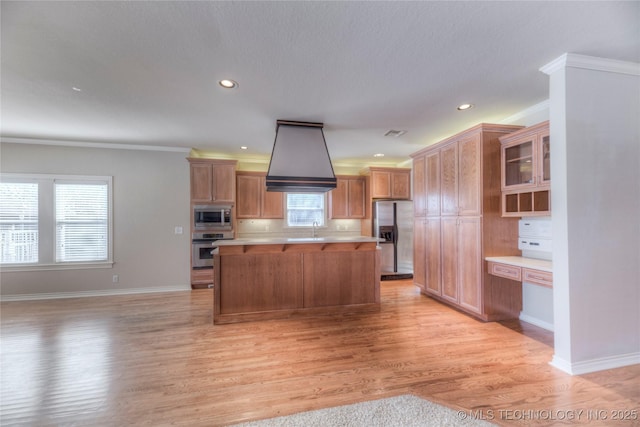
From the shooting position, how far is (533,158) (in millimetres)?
2865

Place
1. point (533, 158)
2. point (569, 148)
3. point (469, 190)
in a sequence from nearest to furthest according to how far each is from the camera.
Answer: point (569, 148) → point (533, 158) → point (469, 190)

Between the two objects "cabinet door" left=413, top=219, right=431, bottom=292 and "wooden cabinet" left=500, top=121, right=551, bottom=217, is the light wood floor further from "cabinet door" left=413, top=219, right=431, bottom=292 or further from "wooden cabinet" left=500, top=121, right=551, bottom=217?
"wooden cabinet" left=500, top=121, right=551, bottom=217

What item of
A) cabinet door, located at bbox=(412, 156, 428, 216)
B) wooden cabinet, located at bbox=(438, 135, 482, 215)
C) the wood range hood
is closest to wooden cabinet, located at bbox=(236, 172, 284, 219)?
the wood range hood

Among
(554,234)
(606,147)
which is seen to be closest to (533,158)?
(606,147)

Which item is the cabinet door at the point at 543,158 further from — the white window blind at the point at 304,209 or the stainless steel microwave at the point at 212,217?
the stainless steel microwave at the point at 212,217

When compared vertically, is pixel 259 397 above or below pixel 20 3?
below

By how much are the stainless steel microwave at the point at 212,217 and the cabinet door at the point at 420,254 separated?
11.4 ft

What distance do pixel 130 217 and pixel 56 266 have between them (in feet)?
4.40

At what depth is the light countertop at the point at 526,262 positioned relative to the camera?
2.59 metres

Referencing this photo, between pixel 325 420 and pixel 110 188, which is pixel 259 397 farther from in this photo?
pixel 110 188

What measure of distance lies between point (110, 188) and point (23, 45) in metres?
3.17

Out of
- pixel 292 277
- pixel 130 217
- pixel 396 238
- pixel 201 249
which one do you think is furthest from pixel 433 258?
pixel 130 217

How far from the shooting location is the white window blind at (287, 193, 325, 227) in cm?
604

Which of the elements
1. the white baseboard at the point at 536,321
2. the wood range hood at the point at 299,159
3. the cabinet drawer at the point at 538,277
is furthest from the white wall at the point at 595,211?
the wood range hood at the point at 299,159
